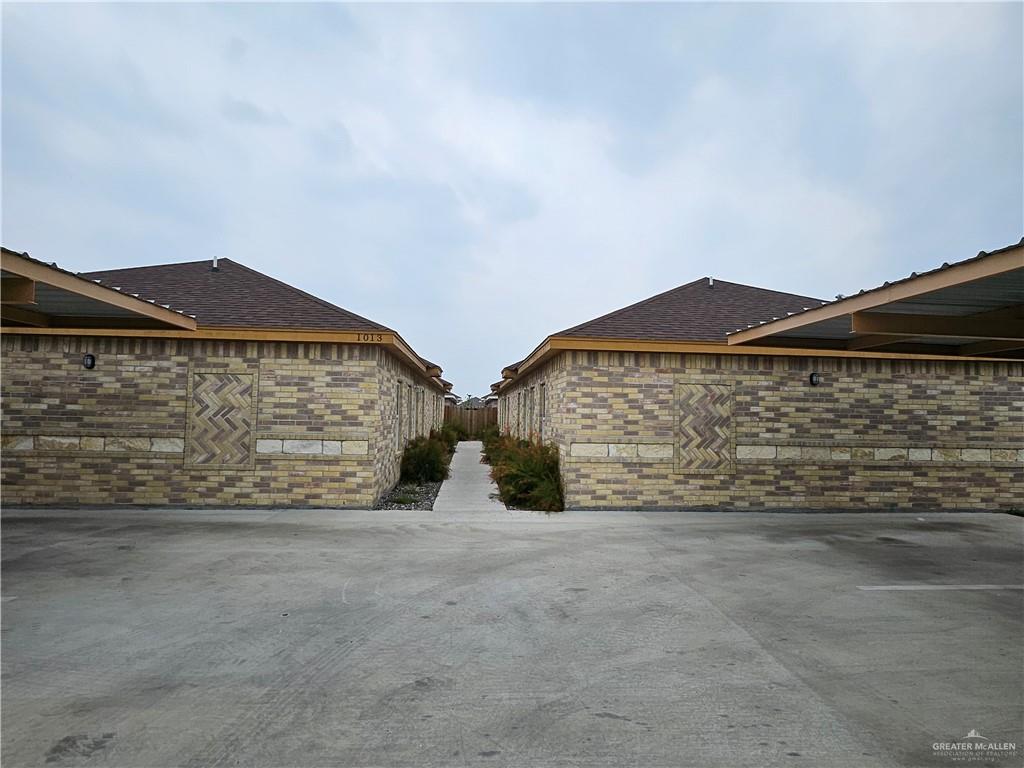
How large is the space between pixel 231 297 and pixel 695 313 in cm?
952

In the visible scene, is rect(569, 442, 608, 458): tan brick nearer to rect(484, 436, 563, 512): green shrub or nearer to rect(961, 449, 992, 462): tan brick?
rect(484, 436, 563, 512): green shrub

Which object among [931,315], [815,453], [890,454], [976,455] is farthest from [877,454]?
[931,315]

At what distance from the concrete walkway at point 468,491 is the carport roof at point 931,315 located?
17.4 ft

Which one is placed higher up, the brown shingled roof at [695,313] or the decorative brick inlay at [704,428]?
the brown shingled roof at [695,313]

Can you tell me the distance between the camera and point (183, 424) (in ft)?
33.4

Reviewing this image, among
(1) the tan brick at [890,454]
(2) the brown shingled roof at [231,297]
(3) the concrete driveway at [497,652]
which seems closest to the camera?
(3) the concrete driveway at [497,652]

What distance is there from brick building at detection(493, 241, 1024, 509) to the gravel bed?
9.10 ft

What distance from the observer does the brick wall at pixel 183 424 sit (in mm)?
10180

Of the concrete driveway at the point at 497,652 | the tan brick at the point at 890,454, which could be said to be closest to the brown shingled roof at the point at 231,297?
the concrete driveway at the point at 497,652

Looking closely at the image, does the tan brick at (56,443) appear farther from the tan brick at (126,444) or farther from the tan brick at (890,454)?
the tan brick at (890,454)

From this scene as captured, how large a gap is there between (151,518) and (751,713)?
30.5ft

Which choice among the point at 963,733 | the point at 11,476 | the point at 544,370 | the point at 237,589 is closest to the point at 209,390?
the point at 11,476

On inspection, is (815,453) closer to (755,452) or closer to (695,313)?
(755,452)

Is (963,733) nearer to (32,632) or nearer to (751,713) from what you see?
(751,713)
